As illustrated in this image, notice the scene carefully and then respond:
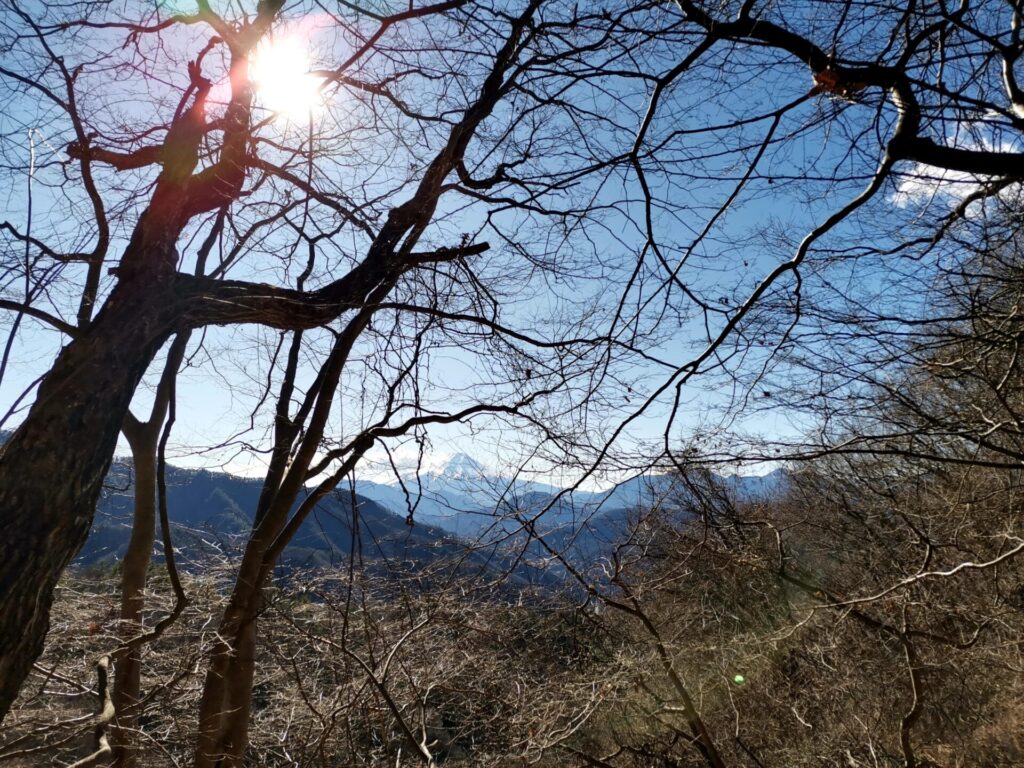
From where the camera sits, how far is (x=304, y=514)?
4113 mm

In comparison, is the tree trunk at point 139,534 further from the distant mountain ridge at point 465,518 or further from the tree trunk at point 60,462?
the tree trunk at point 60,462

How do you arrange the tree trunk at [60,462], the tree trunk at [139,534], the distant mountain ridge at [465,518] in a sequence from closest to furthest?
the tree trunk at [60,462] → the distant mountain ridge at [465,518] → the tree trunk at [139,534]

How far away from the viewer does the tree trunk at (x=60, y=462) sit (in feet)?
5.26

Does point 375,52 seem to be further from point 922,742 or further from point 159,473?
point 922,742

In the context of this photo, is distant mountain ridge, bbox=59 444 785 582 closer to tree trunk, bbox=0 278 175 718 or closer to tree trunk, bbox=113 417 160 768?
tree trunk, bbox=113 417 160 768

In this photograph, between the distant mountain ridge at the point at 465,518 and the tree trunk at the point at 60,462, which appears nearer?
the tree trunk at the point at 60,462

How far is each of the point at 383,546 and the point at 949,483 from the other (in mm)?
5765

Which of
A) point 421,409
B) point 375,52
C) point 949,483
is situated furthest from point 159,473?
point 949,483

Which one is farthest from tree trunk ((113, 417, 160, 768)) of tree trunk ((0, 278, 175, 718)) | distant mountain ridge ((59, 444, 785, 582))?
tree trunk ((0, 278, 175, 718))

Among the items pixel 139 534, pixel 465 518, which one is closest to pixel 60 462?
pixel 465 518

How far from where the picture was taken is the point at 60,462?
1.76m

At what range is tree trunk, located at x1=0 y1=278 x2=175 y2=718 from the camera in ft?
5.26

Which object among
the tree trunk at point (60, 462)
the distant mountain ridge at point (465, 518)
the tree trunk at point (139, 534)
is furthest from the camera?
the tree trunk at point (139, 534)

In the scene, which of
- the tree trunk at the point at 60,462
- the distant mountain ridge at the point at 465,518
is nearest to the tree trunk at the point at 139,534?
the distant mountain ridge at the point at 465,518
